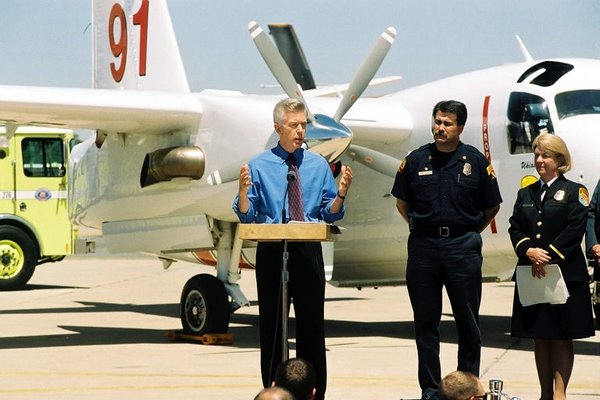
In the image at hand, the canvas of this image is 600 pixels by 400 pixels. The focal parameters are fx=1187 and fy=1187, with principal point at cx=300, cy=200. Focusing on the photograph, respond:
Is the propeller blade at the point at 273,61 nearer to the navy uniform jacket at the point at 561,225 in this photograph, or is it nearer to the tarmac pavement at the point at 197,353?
the tarmac pavement at the point at 197,353

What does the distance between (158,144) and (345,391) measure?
5.62 meters

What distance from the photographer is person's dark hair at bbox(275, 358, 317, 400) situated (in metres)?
5.74

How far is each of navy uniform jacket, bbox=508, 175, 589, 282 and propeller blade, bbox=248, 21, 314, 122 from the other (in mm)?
5142

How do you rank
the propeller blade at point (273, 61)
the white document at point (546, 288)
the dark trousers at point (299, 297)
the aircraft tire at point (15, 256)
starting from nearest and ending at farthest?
the dark trousers at point (299, 297)
the white document at point (546, 288)
the propeller blade at point (273, 61)
the aircraft tire at point (15, 256)

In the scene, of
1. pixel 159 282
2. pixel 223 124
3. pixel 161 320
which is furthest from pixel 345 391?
pixel 159 282

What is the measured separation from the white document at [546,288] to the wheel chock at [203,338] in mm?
5880

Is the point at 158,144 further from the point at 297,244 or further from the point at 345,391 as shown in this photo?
the point at 297,244

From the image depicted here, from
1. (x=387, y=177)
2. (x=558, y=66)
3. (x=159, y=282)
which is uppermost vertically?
(x=558, y=66)

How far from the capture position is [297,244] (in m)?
7.04

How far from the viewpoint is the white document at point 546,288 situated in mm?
7844

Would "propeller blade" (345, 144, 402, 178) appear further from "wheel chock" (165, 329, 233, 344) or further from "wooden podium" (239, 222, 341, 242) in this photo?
"wooden podium" (239, 222, 341, 242)

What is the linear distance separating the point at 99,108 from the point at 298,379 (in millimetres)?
7982

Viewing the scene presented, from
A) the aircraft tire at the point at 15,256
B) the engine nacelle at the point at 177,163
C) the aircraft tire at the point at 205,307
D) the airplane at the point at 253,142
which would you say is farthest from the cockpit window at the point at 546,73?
the aircraft tire at the point at 15,256

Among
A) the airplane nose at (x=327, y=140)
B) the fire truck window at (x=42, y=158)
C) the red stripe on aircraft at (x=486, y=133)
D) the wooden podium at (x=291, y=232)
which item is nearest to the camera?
the wooden podium at (x=291, y=232)
